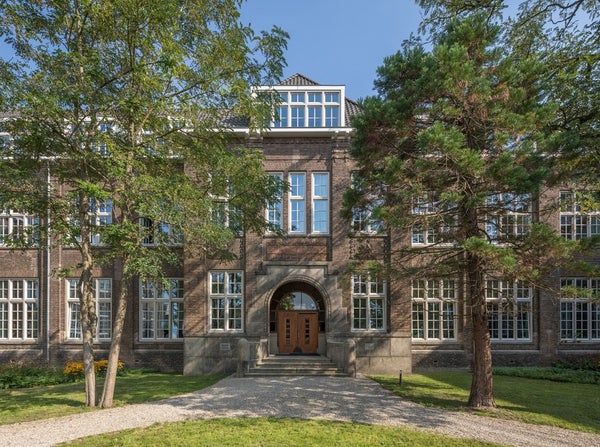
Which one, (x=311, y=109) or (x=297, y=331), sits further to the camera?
(x=297, y=331)

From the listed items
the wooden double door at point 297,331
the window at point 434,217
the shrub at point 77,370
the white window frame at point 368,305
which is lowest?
the shrub at point 77,370

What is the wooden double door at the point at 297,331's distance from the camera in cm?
1772

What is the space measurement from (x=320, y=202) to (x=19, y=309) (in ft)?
48.8

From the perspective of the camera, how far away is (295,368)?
589 inches

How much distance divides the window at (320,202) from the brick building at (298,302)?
0.04m

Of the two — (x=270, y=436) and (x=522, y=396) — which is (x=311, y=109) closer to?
(x=522, y=396)

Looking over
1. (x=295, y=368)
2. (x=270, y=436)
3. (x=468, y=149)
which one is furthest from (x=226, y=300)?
(x=468, y=149)

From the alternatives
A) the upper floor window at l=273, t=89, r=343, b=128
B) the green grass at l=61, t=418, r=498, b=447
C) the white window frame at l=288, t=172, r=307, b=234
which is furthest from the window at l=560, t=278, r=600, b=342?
the green grass at l=61, t=418, r=498, b=447

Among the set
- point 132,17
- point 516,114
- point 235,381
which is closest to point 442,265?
point 516,114

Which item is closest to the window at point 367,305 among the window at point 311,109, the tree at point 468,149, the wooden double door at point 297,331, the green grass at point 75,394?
the wooden double door at point 297,331

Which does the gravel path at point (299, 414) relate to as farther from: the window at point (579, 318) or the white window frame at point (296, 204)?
the window at point (579, 318)

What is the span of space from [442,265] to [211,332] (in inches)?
415

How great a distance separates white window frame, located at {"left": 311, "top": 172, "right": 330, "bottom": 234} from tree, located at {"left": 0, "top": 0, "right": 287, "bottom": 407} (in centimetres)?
575

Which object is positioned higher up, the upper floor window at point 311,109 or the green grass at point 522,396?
the upper floor window at point 311,109
